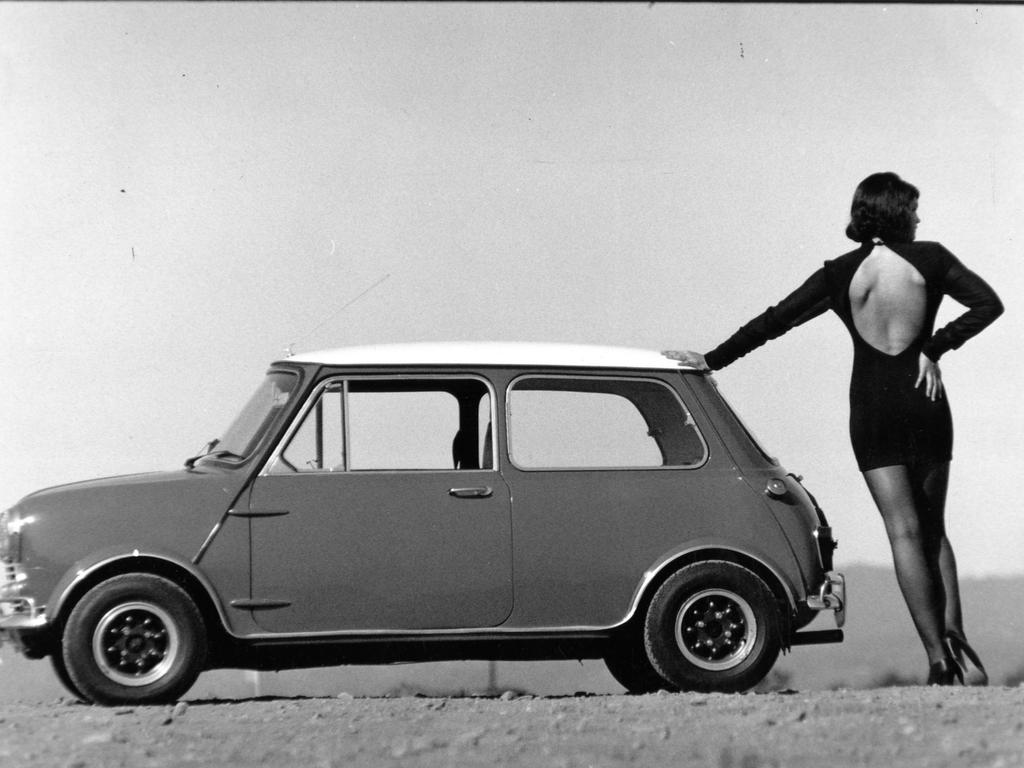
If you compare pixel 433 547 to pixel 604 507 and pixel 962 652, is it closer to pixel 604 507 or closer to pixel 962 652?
pixel 604 507

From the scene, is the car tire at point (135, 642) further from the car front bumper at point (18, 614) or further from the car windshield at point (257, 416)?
the car windshield at point (257, 416)

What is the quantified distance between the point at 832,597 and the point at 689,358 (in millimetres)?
1391

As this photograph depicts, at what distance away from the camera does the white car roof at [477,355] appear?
318 inches

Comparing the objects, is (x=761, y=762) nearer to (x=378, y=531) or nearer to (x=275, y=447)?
(x=378, y=531)

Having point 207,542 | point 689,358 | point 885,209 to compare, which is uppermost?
point 885,209

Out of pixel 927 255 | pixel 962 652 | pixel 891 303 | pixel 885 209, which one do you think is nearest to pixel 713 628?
pixel 962 652

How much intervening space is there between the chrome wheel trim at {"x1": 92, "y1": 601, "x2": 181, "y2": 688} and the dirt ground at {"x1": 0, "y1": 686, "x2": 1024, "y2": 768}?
0.69 ft

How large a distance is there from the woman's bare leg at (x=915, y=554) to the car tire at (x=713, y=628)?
107 centimetres

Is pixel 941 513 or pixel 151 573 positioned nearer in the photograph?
pixel 151 573

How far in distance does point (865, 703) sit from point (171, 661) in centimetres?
316

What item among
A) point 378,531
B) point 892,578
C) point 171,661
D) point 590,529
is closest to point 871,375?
point 892,578

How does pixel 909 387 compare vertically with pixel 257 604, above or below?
above

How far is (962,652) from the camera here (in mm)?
8688

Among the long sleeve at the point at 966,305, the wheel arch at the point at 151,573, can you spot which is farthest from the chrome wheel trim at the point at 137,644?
the long sleeve at the point at 966,305
